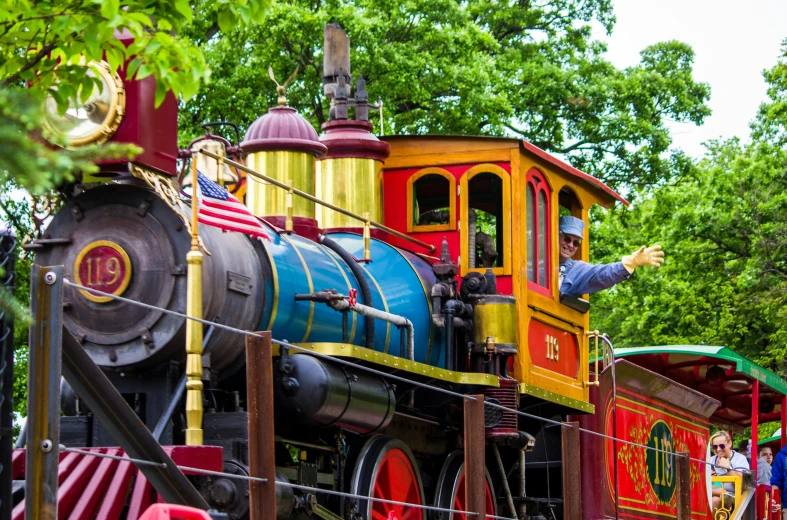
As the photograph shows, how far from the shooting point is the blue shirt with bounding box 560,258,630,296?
10.2 m

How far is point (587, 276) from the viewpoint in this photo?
10.3 metres

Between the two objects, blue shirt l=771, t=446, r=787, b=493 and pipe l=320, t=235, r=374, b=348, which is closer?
pipe l=320, t=235, r=374, b=348

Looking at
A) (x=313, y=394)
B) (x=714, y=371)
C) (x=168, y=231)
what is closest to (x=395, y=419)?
(x=313, y=394)

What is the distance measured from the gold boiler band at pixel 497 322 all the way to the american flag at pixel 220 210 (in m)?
2.45

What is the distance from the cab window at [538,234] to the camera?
386 inches

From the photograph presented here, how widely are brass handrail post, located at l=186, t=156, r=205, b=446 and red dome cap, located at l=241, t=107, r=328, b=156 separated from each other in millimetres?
2070

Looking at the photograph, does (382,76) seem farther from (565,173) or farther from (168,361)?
(168,361)

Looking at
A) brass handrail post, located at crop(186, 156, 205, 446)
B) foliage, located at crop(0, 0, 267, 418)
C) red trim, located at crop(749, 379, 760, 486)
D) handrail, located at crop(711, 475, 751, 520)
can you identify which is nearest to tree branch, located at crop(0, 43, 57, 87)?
foliage, located at crop(0, 0, 267, 418)

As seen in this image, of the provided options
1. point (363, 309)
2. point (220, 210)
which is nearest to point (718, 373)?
point (363, 309)

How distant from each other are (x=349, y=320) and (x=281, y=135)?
1.58 m

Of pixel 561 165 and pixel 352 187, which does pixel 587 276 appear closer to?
pixel 561 165

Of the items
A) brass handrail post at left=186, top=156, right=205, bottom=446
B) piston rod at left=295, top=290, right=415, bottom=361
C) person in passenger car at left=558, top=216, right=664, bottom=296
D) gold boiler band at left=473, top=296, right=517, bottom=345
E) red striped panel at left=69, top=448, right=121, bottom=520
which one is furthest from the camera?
person in passenger car at left=558, top=216, right=664, bottom=296

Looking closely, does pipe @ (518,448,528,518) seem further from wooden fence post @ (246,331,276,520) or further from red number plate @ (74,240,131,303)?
wooden fence post @ (246,331,276,520)

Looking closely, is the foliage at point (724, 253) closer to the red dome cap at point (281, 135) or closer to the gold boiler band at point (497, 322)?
the gold boiler band at point (497, 322)
